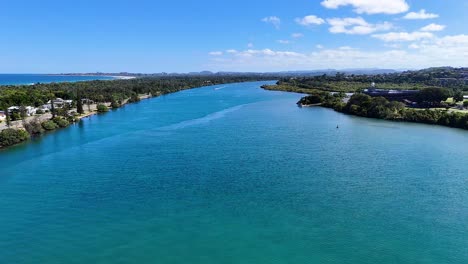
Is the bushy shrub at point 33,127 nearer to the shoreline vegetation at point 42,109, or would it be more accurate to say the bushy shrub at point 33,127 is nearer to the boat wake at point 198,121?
the shoreline vegetation at point 42,109

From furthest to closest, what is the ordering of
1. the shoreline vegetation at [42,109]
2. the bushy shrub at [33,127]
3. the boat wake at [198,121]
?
the boat wake at [198,121] < the bushy shrub at [33,127] < the shoreline vegetation at [42,109]

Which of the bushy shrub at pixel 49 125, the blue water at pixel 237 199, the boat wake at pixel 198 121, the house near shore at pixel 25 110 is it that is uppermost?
the house near shore at pixel 25 110

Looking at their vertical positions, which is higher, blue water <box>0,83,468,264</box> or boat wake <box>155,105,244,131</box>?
boat wake <box>155,105,244,131</box>

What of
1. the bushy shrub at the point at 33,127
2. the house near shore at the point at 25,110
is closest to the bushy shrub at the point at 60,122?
the bushy shrub at the point at 33,127

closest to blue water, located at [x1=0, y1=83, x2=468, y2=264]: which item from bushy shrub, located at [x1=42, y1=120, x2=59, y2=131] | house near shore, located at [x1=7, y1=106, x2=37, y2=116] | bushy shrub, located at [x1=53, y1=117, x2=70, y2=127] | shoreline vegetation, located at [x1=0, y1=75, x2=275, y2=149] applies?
shoreline vegetation, located at [x1=0, y1=75, x2=275, y2=149]

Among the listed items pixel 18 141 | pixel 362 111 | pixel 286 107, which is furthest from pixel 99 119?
pixel 362 111

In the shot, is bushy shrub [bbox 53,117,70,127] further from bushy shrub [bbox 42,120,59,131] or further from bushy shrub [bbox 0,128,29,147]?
bushy shrub [bbox 0,128,29,147]

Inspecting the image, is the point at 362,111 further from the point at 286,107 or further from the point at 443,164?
the point at 443,164
